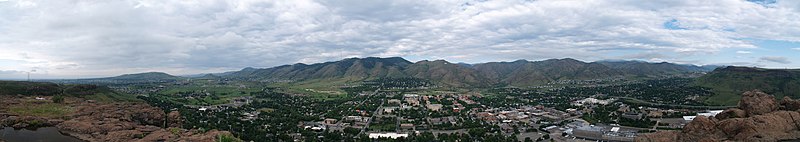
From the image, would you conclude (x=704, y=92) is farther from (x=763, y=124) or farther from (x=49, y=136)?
(x=49, y=136)

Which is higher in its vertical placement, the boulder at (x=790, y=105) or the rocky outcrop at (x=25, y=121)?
the rocky outcrop at (x=25, y=121)

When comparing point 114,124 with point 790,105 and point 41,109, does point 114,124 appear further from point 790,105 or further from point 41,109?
point 790,105

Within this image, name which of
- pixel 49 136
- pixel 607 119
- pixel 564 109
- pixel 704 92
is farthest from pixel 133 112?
pixel 704 92

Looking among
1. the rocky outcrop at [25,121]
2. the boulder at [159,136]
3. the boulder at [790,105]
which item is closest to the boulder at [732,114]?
the boulder at [790,105]

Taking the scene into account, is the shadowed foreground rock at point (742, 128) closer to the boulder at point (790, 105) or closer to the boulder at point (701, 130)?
the boulder at point (701, 130)

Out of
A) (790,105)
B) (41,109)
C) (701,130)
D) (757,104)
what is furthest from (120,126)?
(790,105)

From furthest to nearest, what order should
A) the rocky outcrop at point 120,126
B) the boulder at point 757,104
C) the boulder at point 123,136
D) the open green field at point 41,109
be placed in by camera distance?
the boulder at point 757,104
the open green field at point 41,109
the rocky outcrop at point 120,126
the boulder at point 123,136
